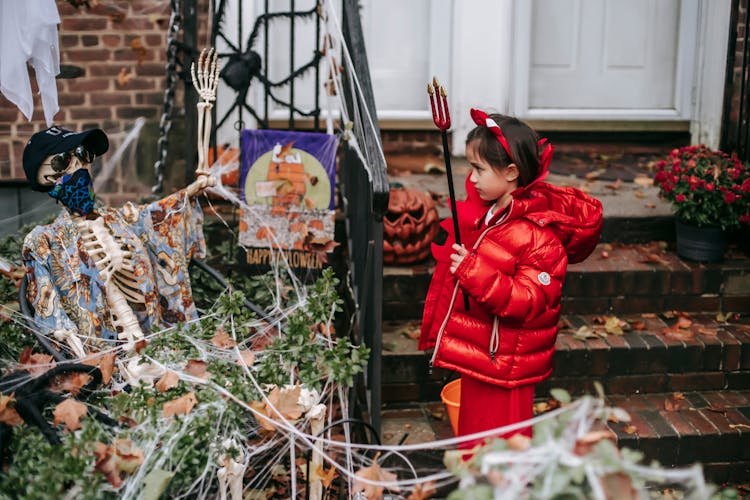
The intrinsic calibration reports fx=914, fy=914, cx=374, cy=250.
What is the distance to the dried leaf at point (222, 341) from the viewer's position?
3.34 m

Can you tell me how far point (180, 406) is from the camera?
2.85m

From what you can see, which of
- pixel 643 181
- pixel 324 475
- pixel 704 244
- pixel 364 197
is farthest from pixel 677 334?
pixel 324 475

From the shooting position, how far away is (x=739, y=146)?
541 centimetres

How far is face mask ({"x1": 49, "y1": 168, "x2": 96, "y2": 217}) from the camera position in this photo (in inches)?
132

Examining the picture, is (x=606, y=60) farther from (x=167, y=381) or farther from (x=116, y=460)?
(x=116, y=460)

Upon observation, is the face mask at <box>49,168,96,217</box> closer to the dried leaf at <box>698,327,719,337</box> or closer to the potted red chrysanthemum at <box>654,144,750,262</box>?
the dried leaf at <box>698,327,719,337</box>

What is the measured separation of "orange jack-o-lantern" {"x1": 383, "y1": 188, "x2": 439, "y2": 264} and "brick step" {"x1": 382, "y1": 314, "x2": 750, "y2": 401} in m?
0.36

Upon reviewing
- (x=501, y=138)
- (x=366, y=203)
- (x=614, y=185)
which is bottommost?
(x=614, y=185)

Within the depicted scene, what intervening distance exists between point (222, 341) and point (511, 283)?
1.09 meters

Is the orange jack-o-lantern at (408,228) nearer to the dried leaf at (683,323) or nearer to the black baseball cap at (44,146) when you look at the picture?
the dried leaf at (683,323)

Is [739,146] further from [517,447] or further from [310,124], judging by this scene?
[517,447]

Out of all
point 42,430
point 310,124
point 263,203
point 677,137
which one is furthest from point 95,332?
point 677,137

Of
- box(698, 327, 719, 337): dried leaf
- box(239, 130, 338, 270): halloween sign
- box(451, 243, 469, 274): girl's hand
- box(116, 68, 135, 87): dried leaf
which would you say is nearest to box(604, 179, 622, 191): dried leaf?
box(698, 327, 719, 337): dried leaf

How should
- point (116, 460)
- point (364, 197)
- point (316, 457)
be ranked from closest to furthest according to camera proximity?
point (116, 460) → point (316, 457) → point (364, 197)
